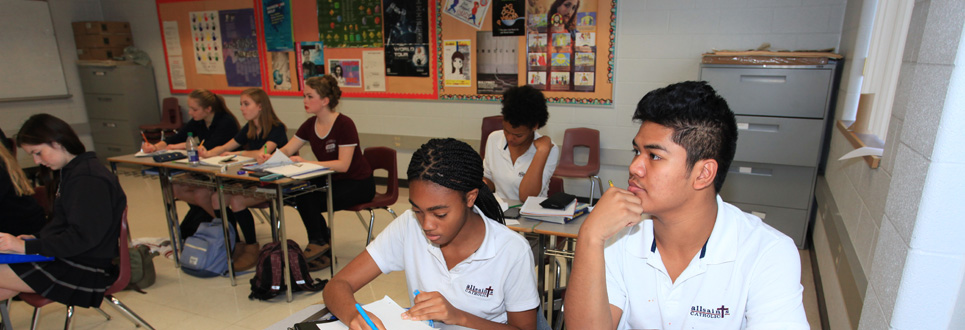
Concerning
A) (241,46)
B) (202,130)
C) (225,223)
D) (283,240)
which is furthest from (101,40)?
(283,240)

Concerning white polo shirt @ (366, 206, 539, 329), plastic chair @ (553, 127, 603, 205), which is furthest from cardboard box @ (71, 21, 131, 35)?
white polo shirt @ (366, 206, 539, 329)

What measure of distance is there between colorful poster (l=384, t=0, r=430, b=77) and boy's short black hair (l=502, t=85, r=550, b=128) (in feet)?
7.86

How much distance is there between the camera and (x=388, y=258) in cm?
158

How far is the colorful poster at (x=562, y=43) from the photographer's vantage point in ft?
14.1

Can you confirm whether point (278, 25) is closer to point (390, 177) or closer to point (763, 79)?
point (390, 177)

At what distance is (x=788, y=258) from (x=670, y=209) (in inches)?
10.1

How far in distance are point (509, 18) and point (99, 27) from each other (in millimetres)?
5270

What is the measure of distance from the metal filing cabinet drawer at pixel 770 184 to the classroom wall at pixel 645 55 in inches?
35.2

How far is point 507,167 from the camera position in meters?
2.88

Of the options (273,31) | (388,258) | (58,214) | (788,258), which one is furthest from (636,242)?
(273,31)

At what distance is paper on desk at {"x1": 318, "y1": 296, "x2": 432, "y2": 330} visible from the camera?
1.21 m

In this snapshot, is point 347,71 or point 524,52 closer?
point 524,52

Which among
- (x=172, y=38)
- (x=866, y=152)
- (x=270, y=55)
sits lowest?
(x=866, y=152)

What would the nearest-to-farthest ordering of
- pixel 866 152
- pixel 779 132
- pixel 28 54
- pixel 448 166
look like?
pixel 448 166, pixel 866 152, pixel 779 132, pixel 28 54
